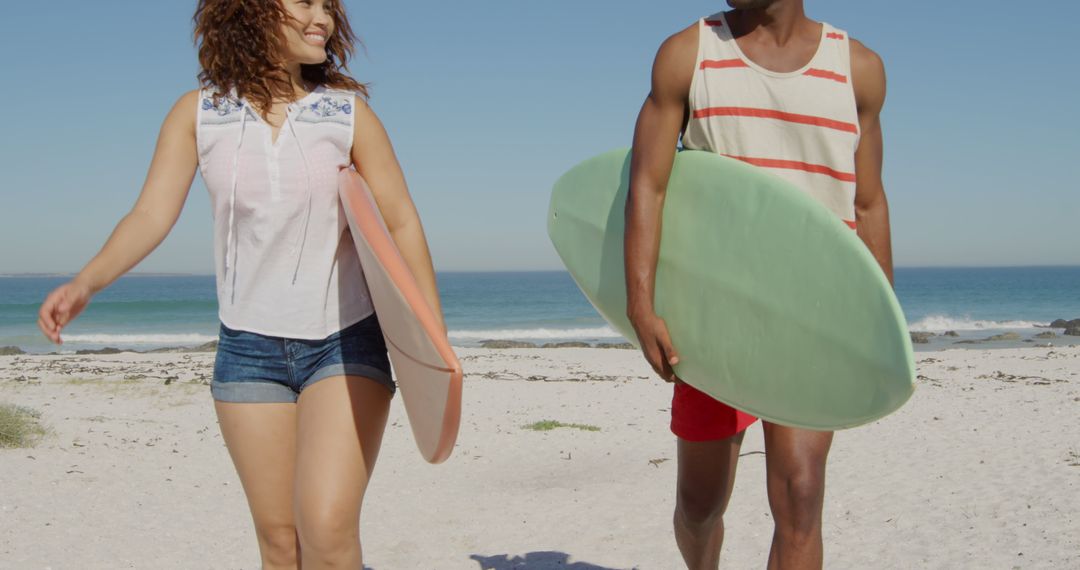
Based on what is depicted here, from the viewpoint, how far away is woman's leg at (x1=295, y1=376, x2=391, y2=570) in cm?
216

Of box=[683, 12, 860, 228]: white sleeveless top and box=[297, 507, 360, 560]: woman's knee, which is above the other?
box=[683, 12, 860, 228]: white sleeveless top

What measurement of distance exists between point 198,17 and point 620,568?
3106 mm

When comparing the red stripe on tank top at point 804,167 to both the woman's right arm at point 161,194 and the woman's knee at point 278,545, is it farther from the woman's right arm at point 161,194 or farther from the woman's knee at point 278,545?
the woman's knee at point 278,545

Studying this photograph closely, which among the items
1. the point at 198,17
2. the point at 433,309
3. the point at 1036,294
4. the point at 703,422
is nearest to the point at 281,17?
the point at 198,17

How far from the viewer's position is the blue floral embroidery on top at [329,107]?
237 cm

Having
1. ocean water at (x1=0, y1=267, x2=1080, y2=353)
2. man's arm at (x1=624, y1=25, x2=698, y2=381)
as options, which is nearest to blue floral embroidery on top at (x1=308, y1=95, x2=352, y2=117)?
man's arm at (x1=624, y1=25, x2=698, y2=381)

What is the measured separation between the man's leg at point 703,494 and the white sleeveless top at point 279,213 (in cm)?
118

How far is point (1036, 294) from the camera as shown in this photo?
176 feet

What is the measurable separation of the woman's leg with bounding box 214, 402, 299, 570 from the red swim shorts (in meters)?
1.15

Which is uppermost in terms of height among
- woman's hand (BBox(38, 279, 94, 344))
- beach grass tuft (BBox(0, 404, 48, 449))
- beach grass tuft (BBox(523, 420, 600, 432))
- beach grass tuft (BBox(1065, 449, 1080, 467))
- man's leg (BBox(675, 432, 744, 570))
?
woman's hand (BBox(38, 279, 94, 344))

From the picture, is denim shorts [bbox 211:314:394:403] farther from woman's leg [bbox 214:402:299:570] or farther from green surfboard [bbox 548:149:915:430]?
green surfboard [bbox 548:149:915:430]

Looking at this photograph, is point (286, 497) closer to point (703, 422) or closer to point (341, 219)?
point (341, 219)

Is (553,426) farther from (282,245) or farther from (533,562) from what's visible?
(282,245)

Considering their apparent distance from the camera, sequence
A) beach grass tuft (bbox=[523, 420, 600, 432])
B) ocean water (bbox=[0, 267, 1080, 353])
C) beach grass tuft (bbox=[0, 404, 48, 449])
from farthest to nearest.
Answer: ocean water (bbox=[0, 267, 1080, 353])
beach grass tuft (bbox=[523, 420, 600, 432])
beach grass tuft (bbox=[0, 404, 48, 449])
